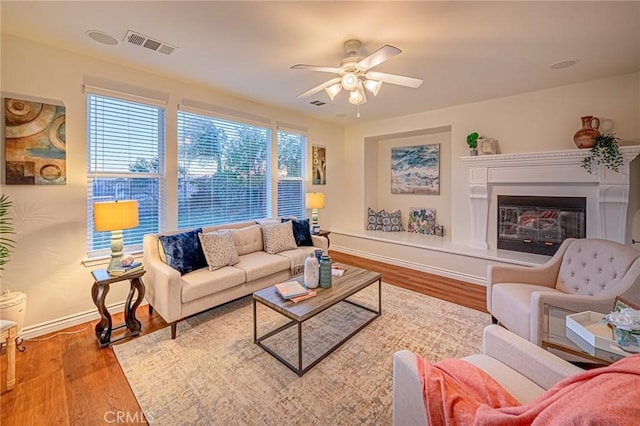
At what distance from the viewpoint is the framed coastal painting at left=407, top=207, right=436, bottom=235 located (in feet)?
17.6

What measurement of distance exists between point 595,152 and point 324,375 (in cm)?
390

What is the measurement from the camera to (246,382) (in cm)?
192

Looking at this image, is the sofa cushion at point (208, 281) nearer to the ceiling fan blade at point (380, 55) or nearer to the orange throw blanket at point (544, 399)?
the orange throw blanket at point (544, 399)

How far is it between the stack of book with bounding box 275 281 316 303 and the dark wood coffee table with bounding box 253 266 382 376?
0.04 metres

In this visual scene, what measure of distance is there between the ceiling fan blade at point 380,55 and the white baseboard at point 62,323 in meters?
3.46

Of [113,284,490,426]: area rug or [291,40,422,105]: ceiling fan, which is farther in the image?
[291,40,422,105]: ceiling fan

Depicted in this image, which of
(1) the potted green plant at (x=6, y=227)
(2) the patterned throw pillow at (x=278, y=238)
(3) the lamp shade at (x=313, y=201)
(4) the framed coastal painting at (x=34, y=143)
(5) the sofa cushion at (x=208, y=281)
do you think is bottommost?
(5) the sofa cushion at (x=208, y=281)

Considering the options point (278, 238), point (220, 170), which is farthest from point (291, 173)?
point (278, 238)

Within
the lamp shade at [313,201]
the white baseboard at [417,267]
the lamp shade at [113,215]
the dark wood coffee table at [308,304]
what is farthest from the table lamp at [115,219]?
the white baseboard at [417,267]

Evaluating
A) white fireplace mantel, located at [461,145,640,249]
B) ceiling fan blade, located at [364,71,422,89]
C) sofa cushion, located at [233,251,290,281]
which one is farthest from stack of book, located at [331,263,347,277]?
white fireplace mantel, located at [461,145,640,249]

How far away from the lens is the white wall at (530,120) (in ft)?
10.7

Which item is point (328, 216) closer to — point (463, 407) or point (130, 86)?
point (130, 86)

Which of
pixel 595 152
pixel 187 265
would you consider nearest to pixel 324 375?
pixel 187 265

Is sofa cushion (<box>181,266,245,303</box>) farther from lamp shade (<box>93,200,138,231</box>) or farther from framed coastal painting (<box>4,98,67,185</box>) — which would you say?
framed coastal painting (<box>4,98,67,185</box>)
